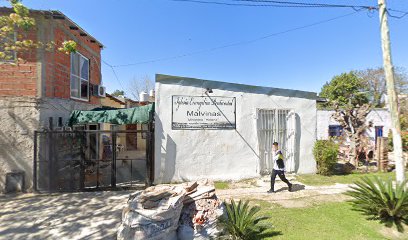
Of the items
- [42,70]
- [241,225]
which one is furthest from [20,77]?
[241,225]

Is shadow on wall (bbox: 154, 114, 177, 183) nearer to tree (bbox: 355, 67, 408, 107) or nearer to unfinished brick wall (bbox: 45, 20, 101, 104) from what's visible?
unfinished brick wall (bbox: 45, 20, 101, 104)

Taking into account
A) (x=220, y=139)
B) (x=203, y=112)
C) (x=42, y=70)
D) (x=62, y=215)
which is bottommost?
(x=62, y=215)

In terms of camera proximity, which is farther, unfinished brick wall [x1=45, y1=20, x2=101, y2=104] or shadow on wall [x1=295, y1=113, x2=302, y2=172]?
shadow on wall [x1=295, y1=113, x2=302, y2=172]

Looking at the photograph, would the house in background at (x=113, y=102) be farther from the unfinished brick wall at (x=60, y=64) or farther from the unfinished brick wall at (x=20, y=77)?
the unfinished brick wall at (x=20, y=77)

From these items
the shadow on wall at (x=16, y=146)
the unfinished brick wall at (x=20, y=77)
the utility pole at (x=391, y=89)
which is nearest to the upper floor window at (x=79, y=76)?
the unfinished brick wall at (x=20, y=77)

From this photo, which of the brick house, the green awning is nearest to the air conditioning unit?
the brick house

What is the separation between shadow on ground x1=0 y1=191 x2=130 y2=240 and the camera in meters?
4.45

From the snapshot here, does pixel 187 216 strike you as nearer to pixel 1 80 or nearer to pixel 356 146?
pixel 1 80

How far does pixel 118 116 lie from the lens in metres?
7.71

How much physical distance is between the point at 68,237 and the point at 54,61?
6055 mm

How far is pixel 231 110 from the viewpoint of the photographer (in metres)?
8.45

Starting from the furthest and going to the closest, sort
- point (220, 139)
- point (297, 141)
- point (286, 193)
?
point (297, 141) < point (220, 139) < point (286, 193)

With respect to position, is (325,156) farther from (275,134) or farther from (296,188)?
(296,188)

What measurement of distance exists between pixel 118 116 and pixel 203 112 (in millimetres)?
2944
